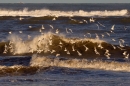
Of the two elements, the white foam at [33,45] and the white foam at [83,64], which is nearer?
the white foam at [83,64]

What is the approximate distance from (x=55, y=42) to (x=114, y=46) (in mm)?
2678

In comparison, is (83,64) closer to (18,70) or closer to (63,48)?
(18,70)

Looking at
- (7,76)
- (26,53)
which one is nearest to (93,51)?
(26,53)

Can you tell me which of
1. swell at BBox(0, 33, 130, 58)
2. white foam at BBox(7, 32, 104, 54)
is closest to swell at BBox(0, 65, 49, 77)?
swell at BBox(0, 33, 130, 58)

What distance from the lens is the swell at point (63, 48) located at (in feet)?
64.8

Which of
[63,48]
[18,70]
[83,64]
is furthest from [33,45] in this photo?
[18,70]

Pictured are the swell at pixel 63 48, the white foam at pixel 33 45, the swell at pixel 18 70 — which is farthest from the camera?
the white foam at pixel 33 45

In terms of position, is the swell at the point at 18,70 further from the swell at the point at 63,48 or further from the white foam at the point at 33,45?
the white foam at the point at 33,45

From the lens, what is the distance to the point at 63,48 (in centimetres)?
2127

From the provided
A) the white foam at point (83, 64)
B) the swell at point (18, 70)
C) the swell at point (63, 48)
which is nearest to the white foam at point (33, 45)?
the swell at point (63, 48)

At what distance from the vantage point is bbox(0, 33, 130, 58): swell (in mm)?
19748

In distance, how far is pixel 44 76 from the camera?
13.6 m

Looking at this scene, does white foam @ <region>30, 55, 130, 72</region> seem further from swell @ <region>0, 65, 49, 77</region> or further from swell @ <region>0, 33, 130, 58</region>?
swell @ <region>0, 33, 130, 58</region>

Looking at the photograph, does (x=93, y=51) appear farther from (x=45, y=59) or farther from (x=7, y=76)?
(x=7, y=76)
